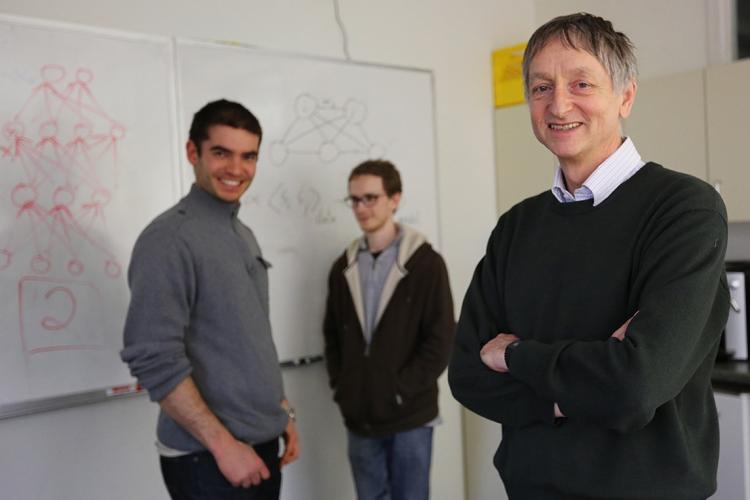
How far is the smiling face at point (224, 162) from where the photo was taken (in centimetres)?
203

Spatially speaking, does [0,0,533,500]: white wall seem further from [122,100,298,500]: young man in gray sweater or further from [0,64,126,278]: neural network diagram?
[122,100,298,500]: young man in gray sweater

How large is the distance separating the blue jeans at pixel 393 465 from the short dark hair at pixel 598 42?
67.8 inches

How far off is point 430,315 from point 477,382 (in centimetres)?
131

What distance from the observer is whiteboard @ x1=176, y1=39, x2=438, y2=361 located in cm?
280

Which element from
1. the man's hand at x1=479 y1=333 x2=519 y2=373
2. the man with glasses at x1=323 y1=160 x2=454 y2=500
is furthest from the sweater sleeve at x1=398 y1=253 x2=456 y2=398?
the man's hand at x1=479 y1=333 x2=519 y2=373

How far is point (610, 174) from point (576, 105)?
0.42 feet

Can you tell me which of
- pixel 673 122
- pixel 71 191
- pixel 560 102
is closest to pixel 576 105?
pixel 560 102

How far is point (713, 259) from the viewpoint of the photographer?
120 cm

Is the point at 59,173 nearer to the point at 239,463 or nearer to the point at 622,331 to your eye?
the point at 239,463

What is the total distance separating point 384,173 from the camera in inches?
112

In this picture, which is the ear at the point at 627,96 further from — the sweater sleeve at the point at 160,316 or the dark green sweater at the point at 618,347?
the sweater sleeve at the point at 160,316

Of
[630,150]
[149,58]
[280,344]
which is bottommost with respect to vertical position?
[280,344]

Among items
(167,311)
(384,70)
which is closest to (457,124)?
(384,70)

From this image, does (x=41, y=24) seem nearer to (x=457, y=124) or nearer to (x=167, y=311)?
(x=167, y=311)
